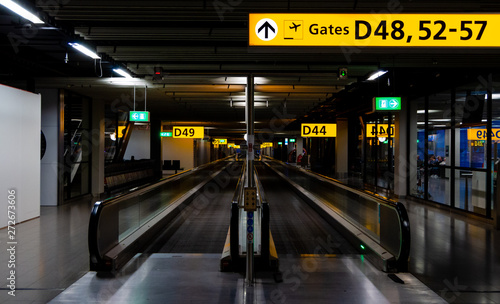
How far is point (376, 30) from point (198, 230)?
6911 millimetres

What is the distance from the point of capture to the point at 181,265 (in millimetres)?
6105

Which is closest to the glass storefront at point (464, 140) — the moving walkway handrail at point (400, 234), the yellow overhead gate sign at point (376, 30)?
the moving walkway handrail at point (400, 234)

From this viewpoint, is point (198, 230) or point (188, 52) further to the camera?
point (198, 230)

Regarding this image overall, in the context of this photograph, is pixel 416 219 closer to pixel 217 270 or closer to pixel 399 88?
pixel 399 88

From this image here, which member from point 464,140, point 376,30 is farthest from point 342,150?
point 376,30

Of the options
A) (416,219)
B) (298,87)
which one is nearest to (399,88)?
(298,87)

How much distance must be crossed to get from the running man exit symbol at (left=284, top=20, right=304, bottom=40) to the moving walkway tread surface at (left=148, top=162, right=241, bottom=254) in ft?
15.6

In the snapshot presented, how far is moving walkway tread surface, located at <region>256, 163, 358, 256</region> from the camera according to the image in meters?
7.84

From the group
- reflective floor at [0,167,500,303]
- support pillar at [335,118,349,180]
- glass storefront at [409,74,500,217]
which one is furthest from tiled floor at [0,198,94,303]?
support pillar at [335,118,349,180]

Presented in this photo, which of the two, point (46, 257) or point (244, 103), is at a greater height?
point (244, 103)

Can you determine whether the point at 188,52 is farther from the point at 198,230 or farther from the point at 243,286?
the point at 243,286

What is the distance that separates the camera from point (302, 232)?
951 cm

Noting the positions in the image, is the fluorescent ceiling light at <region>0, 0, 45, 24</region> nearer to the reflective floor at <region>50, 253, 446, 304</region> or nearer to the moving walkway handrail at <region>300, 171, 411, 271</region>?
the reflective floor at <region>50, 253, 446, 304</region>

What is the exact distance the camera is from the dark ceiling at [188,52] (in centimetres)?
616
